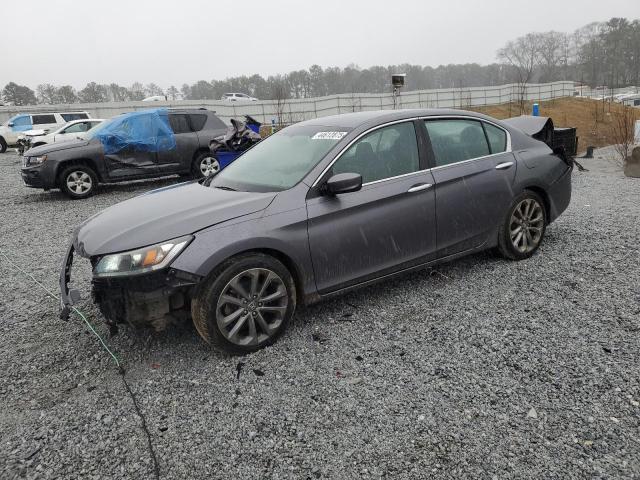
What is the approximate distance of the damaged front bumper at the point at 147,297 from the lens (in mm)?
3043

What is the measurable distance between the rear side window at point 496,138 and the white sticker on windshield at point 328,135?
1.65m

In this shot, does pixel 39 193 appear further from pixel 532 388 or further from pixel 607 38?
pixel 607 38

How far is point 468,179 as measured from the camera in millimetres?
4348

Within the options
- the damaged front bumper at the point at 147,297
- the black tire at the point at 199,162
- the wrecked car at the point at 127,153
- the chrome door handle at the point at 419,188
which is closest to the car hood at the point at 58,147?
the wrecked car at the point at 127,153

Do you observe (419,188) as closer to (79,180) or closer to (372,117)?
(372,117)

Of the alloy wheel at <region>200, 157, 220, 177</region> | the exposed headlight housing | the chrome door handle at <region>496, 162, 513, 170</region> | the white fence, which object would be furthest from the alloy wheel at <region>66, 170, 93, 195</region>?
the white fence

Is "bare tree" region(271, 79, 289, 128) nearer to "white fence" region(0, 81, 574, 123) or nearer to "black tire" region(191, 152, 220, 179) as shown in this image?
"white fence" region(0, 81, 574, 123)

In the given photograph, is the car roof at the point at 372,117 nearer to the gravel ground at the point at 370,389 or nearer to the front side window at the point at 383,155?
the front side window at the point at 383,155

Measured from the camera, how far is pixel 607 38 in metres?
84.3

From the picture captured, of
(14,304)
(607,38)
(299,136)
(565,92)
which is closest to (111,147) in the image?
(14,304)

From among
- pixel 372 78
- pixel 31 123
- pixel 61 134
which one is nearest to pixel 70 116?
pixel 31 123

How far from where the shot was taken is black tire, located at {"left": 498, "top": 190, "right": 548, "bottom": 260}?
4730mm

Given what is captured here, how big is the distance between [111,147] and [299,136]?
292 inches

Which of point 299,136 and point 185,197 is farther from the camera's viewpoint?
point 299,136
